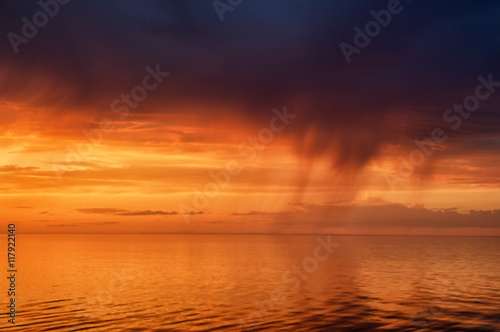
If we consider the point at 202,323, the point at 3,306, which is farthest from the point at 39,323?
the point at 202,323

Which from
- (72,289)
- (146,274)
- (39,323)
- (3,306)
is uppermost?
(146,274)

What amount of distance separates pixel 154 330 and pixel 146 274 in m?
49.2

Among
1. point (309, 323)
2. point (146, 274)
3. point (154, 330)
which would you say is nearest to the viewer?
point (154, 330)

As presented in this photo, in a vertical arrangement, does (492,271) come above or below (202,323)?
above

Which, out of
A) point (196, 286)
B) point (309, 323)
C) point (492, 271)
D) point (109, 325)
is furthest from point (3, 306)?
point (492, 271)

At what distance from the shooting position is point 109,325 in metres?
46.4

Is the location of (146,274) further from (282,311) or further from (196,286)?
(282,311)

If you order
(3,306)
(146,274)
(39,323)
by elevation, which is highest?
(146,274)

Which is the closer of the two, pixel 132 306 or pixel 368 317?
→ pixel 368 317

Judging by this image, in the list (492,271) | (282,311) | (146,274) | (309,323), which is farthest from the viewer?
(492,271)

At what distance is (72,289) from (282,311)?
3176cm

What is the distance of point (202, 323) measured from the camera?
47.6m

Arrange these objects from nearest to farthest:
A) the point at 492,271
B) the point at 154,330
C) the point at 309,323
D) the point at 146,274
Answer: the point at 154,330
the point at 309,323
the point at 146,274
the point at 492,271

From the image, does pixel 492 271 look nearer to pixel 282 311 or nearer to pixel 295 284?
pixel 295 284
